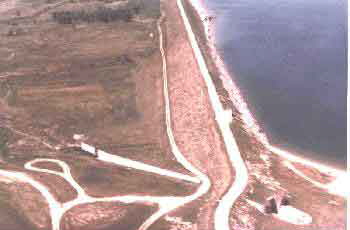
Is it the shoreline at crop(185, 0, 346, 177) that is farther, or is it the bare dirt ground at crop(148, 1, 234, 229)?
the shoreline at crop(185, 0, 346, 177)

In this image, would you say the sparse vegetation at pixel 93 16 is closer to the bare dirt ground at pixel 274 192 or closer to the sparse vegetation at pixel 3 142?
the sparse vegetation at pixel 3 142

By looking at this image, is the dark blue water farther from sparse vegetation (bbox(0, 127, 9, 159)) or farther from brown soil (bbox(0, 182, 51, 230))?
sparse vegetation (bbox(0, 127, 9, 159))

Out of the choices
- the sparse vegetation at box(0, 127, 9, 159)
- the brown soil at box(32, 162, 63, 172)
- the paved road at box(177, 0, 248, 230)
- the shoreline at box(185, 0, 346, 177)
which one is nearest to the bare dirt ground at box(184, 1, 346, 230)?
the paved road at box(177, 0, 248, 230)

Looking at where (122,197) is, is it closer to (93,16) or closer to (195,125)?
(195,125)

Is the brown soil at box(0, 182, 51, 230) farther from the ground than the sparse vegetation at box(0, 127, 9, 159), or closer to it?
closer to it

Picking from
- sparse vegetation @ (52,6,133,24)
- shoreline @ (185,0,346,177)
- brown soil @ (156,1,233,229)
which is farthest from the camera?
sparse vegetation @ (52,6,133,24)

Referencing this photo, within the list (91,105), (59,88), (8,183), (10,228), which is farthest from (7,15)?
Answer: (10,228)
